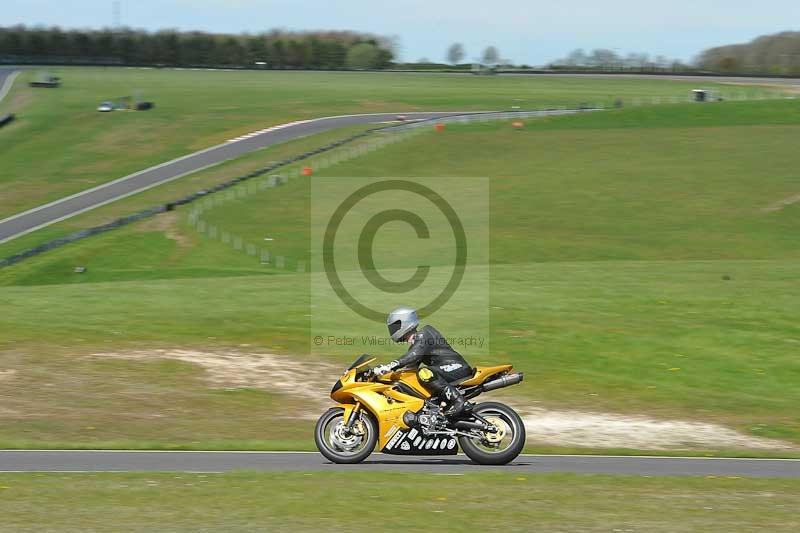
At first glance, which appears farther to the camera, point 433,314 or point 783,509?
point 433,314

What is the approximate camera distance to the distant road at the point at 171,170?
61.2 metres

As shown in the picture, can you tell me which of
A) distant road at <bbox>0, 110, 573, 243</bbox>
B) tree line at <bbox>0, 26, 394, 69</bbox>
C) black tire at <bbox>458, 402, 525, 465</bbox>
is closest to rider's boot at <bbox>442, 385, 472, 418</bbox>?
black tire at <bbox>458, 402, 525, 465</bbox>

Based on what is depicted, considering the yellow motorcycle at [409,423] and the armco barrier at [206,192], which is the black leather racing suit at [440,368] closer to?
the yellow motorcycle at [409,423]

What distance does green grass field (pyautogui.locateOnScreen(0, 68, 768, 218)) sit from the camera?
78.0m

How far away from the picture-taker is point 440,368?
15641mm

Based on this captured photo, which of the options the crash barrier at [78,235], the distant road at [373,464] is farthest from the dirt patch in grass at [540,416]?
the crash barrier at [78,235]

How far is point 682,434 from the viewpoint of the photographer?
20344mm

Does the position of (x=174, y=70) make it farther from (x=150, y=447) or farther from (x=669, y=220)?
(x=150, y=447)

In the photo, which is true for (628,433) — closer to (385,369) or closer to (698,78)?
(385,369)

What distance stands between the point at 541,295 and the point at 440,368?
61.0ft

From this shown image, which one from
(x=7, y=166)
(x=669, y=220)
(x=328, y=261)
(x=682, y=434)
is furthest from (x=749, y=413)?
(x=7, y=166)

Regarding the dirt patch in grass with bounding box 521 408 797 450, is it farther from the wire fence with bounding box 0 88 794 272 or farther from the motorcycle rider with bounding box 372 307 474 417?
the wire fence with bounding box 0 88 794 272

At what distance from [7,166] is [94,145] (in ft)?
31.4

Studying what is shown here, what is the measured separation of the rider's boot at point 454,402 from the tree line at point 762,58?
129841 millimetres
